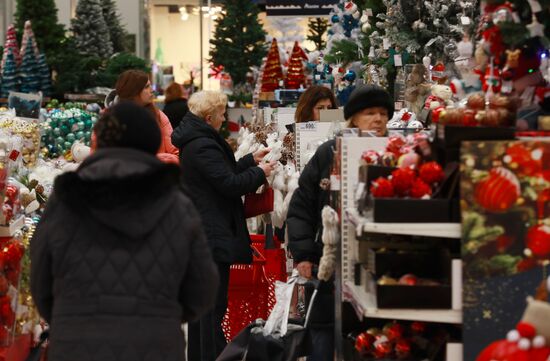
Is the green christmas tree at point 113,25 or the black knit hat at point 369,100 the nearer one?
the black knit hat at point 369,100

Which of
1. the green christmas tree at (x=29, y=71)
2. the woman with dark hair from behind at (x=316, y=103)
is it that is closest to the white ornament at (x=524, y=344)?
the woman with dark hair from behind at (x=316, y=103)

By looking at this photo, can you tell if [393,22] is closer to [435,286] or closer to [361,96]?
[361,96]

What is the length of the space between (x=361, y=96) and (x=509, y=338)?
2105mm

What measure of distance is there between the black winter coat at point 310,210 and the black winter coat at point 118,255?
176 centimetres

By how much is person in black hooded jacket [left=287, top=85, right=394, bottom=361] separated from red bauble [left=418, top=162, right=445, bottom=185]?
4.24 ft

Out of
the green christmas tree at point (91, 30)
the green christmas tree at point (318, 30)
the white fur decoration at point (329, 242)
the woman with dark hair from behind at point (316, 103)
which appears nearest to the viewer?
the white fur decoration at point (329, 242)

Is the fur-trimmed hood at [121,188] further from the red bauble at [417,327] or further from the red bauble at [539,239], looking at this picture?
the red bauble at [417,327]

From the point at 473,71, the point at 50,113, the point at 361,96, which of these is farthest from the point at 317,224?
the point at 50,113

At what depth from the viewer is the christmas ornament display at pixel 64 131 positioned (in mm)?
10031

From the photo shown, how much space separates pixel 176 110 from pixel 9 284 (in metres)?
5.89

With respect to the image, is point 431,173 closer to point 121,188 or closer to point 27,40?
point 121,188

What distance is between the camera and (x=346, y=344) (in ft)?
17.0

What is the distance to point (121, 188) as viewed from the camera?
3.77 m

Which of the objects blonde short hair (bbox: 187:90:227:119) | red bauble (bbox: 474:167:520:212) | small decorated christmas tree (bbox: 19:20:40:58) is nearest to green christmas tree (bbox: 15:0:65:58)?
small decorated christmas tree (bbox: 19:20:40:58)
